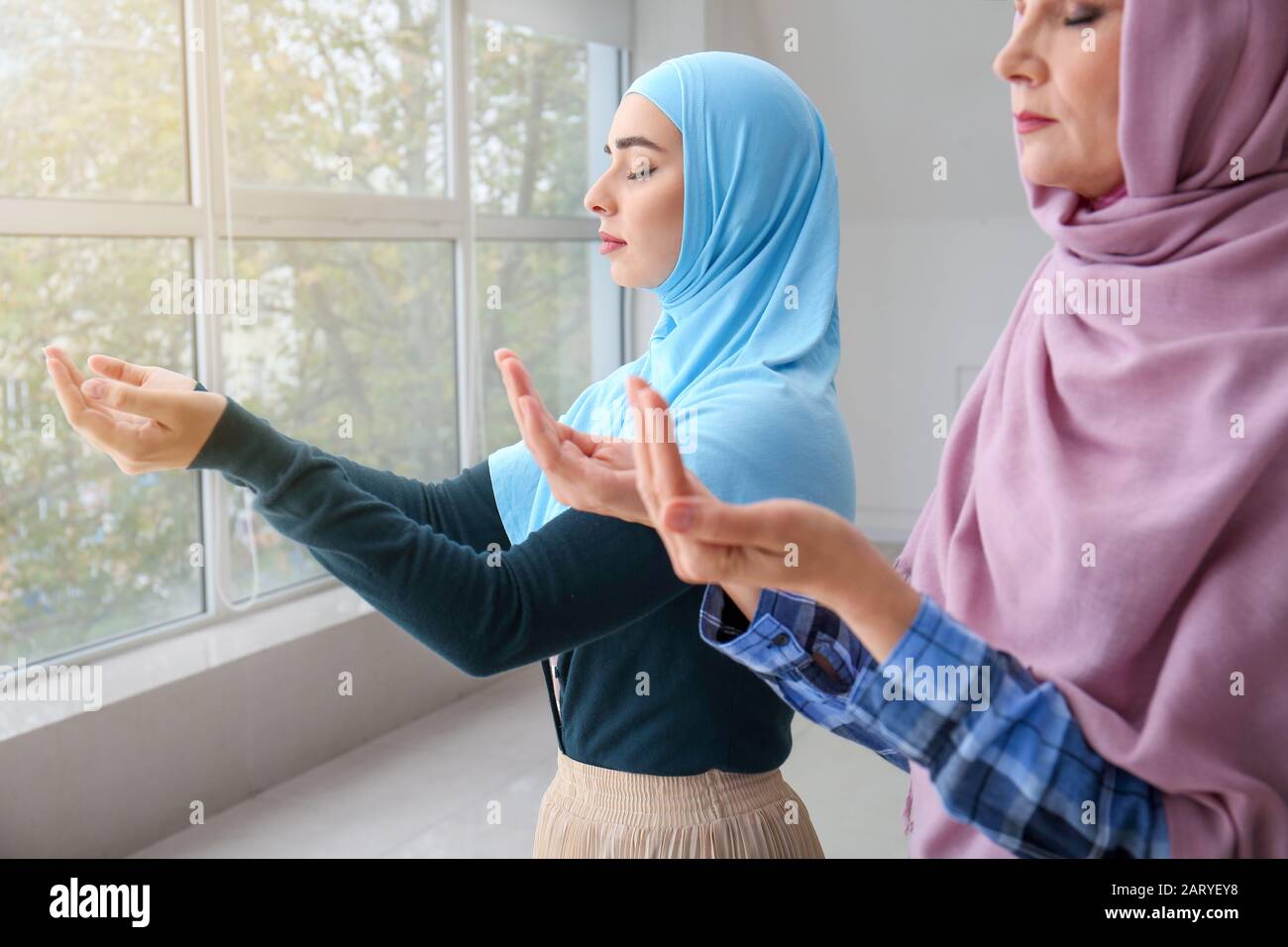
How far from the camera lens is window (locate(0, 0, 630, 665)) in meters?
2.80

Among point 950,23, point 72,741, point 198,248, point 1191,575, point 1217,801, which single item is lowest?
point 72,741

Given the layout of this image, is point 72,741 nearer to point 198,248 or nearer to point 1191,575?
point 198,248

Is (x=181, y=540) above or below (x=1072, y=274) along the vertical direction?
below

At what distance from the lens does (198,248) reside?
3.19m

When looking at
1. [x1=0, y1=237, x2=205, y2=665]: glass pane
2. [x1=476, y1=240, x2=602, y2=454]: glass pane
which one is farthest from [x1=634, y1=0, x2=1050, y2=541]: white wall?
[x1=0, y1=237, x2=205, y2=665]: glass pane

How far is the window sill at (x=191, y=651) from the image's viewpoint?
8.79 feet

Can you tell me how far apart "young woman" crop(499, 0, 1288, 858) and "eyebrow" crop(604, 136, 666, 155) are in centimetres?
47

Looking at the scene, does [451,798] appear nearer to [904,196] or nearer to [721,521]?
[721,521]

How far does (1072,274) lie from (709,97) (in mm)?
488

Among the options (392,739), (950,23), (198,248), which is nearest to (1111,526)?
(198,248)

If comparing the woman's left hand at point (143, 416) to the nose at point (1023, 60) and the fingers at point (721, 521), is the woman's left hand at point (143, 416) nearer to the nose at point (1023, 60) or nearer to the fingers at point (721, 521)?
the fingers at point (721, 521)

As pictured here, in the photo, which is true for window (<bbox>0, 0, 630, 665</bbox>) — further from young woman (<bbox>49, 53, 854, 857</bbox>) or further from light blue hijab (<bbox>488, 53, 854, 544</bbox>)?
light blue hijab (<bbox>488, 53, 854, 544</bbox>)

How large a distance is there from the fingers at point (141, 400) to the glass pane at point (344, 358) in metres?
2.32

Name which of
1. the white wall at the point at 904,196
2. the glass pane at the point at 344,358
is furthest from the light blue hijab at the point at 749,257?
the white wall at the point at 904,196
